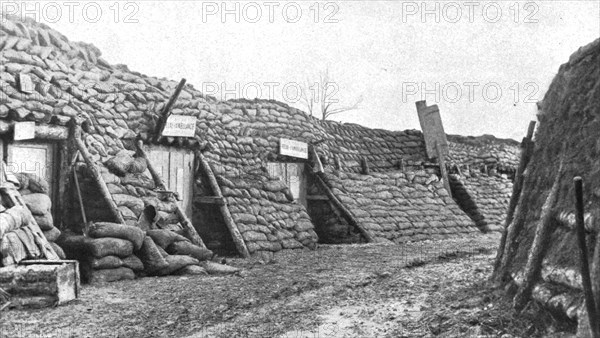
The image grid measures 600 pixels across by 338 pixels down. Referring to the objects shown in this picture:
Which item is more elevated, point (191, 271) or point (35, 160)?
point (35, 160)

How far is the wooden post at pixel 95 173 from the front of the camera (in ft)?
27.9

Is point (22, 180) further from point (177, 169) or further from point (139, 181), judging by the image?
point (177, 169)

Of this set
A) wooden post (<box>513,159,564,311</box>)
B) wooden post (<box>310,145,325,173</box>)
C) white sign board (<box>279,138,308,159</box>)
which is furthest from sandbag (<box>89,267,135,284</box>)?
wooden post (<box>310,145,325,173</box>)

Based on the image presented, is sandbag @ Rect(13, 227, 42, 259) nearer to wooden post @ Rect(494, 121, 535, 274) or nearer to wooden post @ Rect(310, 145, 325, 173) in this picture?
wooden post @ Rect(494, 121, 535, 274)

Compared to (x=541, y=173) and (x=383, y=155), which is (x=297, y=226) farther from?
(x=541, y=173)

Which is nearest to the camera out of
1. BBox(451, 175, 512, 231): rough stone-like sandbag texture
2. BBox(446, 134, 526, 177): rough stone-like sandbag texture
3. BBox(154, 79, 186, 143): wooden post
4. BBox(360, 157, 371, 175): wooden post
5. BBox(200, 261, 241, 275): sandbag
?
BBox(200, 261, 241, 275): sandbag

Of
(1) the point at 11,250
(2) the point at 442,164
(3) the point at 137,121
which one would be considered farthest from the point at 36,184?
(2) the point at 442,164

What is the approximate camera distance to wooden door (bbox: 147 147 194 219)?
10.2 metres

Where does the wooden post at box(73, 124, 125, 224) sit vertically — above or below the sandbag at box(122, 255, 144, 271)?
above

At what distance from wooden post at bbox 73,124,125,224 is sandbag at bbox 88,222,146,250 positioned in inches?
32.5

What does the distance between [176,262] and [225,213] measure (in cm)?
235

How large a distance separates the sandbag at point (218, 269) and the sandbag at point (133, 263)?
897 mm

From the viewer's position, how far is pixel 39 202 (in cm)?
750

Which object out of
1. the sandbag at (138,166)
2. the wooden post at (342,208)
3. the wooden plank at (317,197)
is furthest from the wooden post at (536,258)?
the wooden plank at (317,197)
